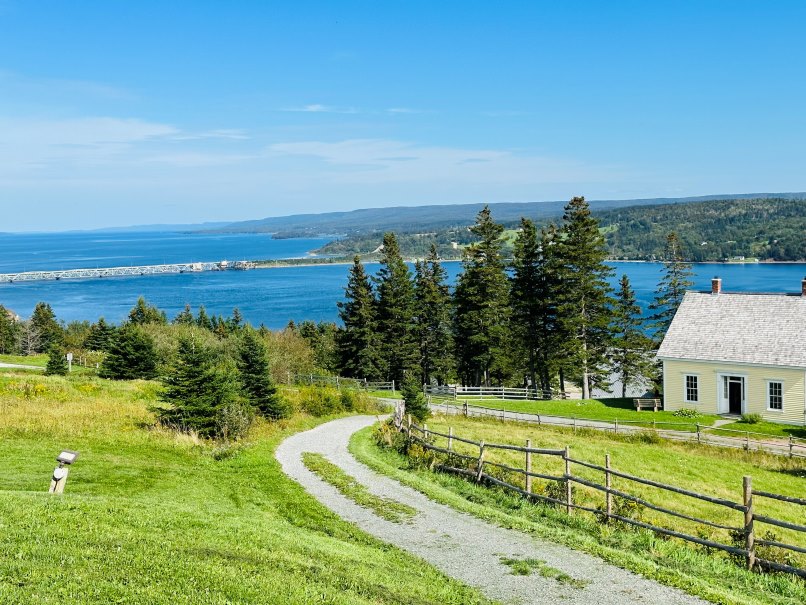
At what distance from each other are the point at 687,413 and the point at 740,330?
16.9ft

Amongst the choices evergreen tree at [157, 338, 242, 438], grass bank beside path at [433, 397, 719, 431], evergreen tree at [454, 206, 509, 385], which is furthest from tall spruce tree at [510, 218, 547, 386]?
evergreen tree at [157, 338, 242, 438]

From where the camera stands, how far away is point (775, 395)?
3612 cm

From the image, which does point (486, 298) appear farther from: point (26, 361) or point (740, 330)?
point (26, 361)

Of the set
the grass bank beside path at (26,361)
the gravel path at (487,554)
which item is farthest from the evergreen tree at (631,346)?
the grass bank beside path at (26,361)

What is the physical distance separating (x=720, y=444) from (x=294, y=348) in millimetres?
Result: 42231

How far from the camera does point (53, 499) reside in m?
12.9

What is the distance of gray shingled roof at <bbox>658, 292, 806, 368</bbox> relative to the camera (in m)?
36.5

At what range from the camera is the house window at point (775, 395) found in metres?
36.0

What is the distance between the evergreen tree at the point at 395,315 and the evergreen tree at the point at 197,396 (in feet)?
97.3

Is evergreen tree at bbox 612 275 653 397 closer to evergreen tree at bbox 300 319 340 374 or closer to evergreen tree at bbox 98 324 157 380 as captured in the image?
evergreen tree at bbox 300 319 340 374

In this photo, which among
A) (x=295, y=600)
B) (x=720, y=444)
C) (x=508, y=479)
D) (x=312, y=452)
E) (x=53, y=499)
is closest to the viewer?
(x=295, y=600)

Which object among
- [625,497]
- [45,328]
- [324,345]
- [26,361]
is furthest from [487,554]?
[45,328]

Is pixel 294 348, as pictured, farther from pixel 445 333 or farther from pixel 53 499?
pixel 53 499

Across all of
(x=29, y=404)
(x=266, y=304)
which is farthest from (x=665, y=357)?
(x=266, y=304)
